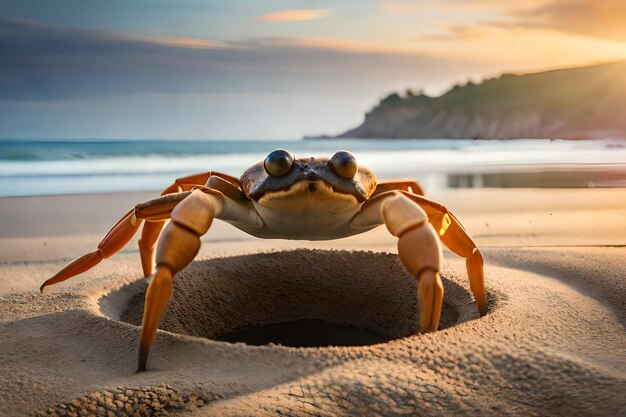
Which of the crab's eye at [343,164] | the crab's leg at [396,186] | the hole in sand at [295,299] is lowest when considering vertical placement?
the hole in sand at [295,299]

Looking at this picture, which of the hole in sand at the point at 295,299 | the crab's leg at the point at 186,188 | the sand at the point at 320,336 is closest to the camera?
the sand at the point at 320,336

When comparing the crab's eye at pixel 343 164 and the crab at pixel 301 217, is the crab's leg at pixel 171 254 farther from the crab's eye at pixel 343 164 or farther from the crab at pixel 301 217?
the crab's eye at pixel 343 164

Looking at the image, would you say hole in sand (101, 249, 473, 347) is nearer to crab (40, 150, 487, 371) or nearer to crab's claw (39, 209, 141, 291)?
crab's claw (39, 209, 141, 291)

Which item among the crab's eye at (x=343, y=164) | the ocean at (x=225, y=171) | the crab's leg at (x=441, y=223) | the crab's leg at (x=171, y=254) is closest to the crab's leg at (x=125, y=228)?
the crab's leg at (x=171, y=254)

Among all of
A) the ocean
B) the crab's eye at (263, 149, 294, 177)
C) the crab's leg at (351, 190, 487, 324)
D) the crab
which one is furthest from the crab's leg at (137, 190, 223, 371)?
the ocean

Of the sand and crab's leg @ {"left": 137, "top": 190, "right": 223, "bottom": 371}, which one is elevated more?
crab's leg @ {"left": 137, "top": 190, "right": 223, "bottom": 371}

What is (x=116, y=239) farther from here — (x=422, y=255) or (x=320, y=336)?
(x=422, y=255)

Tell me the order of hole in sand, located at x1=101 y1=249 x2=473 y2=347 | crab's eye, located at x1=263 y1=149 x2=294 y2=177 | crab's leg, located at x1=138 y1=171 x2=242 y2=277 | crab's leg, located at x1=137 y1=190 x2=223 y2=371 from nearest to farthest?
crab's leg, located at x1=137 y1=190 x2=223 y2=371 < crab's eye, located at x1=263 y1=149 x2=294 y2=177 < crab's leg, located at x1=138 y1=171 x2=242 y2=277 < hole in sand, located at x1=101 y1=249 x2=473 y2=347

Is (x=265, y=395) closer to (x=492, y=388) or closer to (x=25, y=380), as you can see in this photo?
(x=492, y=388)

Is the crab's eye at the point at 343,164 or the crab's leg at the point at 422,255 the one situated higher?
the crab's eye at the point at 343,164
